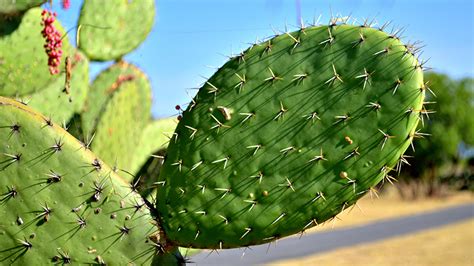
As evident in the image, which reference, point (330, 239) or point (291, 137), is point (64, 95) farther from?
point (330, 239)

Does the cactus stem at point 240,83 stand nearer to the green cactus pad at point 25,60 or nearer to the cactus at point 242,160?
the cactus at point 242,160

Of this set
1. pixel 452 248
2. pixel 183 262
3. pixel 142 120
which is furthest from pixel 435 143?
pixel 183 262

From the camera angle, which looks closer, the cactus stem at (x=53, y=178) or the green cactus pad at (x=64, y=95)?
the cactus stem at (x=53, y=178)

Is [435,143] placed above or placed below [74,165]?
above

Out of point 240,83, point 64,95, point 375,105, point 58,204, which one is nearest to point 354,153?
point 375,105

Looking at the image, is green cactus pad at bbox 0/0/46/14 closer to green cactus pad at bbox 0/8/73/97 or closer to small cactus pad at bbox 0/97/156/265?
green cactus pad at bbox 0/8/73/97

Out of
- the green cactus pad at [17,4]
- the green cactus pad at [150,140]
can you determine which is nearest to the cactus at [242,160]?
the green cactus pad at [17,4]

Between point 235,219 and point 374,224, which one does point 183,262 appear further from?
point 374,224
